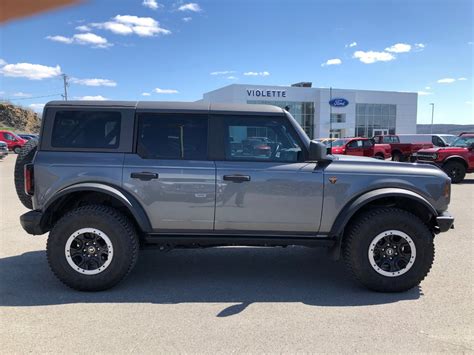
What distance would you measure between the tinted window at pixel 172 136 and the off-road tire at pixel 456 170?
43.9 feet

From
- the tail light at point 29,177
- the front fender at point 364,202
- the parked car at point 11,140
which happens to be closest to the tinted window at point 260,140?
the front fender at point 364,202

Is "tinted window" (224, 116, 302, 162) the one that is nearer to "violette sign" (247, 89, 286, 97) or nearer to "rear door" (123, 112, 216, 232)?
"rear door" (123, 112, 216, 232)

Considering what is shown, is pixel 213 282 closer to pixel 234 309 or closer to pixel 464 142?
pixel 234 309

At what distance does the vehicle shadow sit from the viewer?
4332 millimetres

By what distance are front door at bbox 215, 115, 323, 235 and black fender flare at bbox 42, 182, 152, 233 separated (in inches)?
31.6

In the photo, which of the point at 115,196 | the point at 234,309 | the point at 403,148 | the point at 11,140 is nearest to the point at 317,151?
the point at 234,309

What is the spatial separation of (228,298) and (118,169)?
→ 1765mm

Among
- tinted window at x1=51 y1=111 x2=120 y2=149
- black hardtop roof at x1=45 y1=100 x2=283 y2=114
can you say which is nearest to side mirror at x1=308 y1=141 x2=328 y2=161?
black hardtop roof at x1=45 y1=100 x2=283 y2=114

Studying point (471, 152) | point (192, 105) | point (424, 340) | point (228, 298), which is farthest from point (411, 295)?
point (471, 152)

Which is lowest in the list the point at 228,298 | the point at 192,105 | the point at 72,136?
the point at 228,298

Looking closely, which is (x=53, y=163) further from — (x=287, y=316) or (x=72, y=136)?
(x=287, y=316)

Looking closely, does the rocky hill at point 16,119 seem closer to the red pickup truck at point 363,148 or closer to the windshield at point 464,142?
the red pickup truck at point 363,148

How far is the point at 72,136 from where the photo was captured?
4.64m

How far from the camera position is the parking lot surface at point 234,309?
3.42m
